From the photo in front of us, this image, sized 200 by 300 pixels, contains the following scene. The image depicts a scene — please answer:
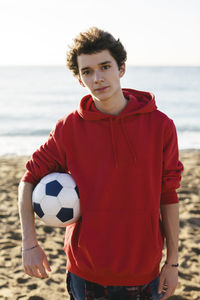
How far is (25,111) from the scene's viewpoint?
23734 mm

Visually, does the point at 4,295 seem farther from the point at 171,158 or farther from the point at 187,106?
the point at 187,106

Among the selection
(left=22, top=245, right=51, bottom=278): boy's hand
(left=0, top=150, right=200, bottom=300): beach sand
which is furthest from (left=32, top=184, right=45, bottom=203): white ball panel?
(left=0, top=150, right=200, bottom=300): beach sand

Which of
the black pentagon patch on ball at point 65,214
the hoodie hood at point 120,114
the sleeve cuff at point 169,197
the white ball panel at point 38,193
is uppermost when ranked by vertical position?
the hoodie hood at point 120,114

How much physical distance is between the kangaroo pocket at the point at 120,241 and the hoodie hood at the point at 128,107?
0.54 metres

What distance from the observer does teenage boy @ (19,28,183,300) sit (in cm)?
194

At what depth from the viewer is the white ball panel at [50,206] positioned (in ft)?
6.86

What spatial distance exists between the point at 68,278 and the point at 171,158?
944 millimetres

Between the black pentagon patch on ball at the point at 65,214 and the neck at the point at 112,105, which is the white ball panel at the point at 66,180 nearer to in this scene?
the black pentagon patch on ball at the point at 65,214

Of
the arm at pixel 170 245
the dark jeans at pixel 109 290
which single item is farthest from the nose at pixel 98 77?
the dark jeans at pixel 109 290

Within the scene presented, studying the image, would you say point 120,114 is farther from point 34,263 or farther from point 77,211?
point 34,263

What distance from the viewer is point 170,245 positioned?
2.08m

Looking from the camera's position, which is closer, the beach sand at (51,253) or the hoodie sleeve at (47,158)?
the hoodie sleeve at (47,158)

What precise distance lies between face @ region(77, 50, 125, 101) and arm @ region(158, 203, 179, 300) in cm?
74

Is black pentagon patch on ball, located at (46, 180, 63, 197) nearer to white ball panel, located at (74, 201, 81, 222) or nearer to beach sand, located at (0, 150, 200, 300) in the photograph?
white ball panel, located at (74, 201, 81, 222)
